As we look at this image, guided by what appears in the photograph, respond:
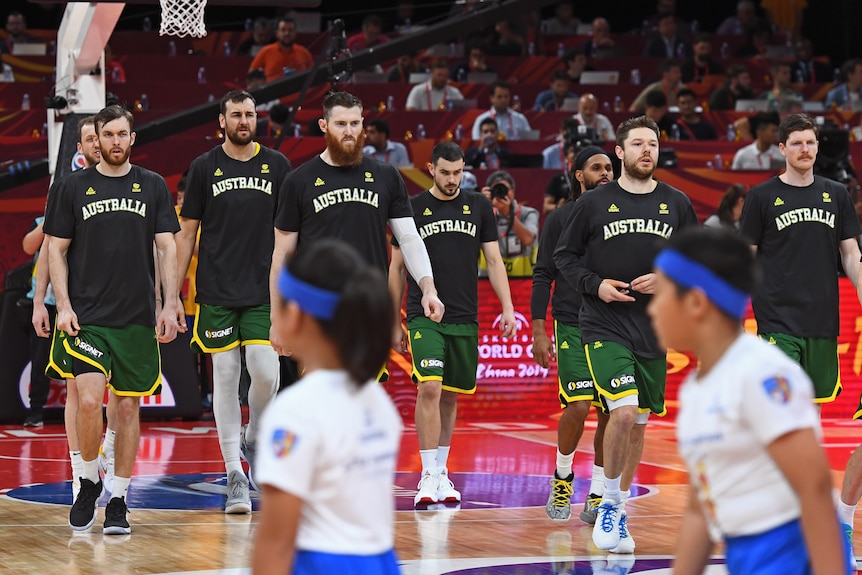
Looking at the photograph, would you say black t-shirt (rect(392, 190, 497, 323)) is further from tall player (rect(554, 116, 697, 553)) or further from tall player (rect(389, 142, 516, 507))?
tall player (rect(554, 116, 697, 553))

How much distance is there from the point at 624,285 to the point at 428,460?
79.8 inches

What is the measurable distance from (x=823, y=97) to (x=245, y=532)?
15.0m

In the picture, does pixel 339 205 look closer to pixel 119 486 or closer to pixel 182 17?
pixel 119 486

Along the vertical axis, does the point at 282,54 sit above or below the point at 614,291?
above

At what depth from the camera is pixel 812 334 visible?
768 centimetres

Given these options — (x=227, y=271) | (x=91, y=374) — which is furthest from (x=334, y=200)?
(x=91, y=374)

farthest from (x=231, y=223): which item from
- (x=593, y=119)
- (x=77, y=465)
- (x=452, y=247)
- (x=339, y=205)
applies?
(x=593, y=119)

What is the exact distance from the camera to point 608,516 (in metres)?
7.11

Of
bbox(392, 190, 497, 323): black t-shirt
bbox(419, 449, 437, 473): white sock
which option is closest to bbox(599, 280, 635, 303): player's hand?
bbox(419, 449, 437, 473): white sock

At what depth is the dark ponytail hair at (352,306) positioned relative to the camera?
9.91 ft

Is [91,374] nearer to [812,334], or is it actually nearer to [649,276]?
[649,276]

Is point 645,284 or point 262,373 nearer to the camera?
point 645,284

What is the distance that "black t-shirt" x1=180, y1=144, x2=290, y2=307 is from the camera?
8.45m

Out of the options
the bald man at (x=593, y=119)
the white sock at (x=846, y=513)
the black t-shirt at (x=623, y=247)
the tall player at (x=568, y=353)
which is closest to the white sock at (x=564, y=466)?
the tall player at (x=568, y=353)
